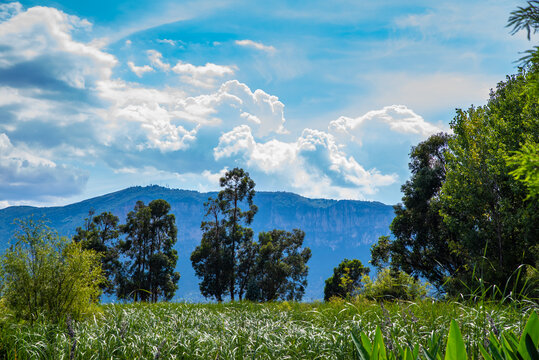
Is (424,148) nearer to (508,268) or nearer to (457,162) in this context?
(457,162)

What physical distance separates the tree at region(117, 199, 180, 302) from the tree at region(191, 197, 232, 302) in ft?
10.9

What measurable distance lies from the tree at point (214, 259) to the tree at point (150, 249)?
3327 mm

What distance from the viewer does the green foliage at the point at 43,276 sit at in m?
7.49

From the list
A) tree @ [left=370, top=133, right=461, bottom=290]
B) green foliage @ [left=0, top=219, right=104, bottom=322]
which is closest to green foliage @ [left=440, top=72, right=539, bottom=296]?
tree @ [left=370, top=133, right=461, bottom=290]

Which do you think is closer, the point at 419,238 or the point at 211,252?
the point at 419,238

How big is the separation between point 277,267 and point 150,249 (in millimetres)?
14417

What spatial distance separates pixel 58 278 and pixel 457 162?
56.6ft

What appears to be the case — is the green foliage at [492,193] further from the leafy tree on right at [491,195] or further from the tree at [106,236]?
the tree at [106,236]

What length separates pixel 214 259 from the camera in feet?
123

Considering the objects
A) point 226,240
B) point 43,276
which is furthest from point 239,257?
point 43,276

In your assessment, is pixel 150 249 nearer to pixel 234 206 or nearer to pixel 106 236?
pixel 106 236

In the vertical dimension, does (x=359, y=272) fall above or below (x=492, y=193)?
below

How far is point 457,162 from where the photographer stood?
17.2m

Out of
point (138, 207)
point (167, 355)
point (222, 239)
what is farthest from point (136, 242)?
point (167, 355)
